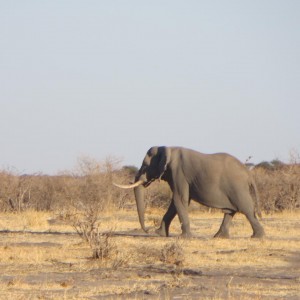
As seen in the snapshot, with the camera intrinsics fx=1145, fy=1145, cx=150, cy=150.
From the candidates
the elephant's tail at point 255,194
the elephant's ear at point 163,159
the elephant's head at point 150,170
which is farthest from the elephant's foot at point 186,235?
the elephant's tail at point 255,194

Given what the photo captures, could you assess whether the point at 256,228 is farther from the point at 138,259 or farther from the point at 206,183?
the point at 138,259

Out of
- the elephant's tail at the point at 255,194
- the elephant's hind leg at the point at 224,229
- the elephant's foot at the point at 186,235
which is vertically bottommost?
the elephant's foot at the point at 186,235

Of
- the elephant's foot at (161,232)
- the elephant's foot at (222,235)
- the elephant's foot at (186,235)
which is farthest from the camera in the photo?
the elephant's foot at (161,232)

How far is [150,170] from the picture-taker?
26188mm

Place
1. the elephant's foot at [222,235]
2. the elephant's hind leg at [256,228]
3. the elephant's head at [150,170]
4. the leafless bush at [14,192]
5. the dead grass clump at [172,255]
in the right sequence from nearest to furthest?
the dead grass clump at [172,255], the elephant's foot at [222,235], the elephant's hind leg at [256,228], the elephant's head at [150,170], the leafless bush at [14,192]

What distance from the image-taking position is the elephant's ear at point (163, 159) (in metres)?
25.6

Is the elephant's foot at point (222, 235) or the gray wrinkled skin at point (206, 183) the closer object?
the elephant's foot at point (222, 235)

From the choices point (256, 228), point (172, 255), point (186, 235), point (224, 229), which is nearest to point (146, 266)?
point (172, 255)

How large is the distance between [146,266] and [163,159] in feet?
24.6

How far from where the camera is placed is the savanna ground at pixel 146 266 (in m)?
14.8

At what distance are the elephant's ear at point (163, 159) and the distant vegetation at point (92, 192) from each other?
1004cm

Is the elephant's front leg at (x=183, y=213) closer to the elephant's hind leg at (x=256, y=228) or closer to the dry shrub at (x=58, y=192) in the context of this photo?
the elephant's hind leg at (x=256, y=228)

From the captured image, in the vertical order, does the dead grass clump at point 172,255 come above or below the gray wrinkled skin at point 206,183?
below

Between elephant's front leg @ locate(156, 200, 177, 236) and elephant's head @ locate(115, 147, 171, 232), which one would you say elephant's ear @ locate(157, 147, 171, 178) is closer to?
elephant's head @ locate(115, 147, 171, 232)
